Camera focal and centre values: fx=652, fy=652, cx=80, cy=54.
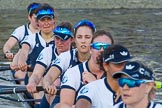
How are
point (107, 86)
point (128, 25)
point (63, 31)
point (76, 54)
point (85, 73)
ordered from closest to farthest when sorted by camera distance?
point (107, 86) → point (85, 73) → point (76, 54) → point (63, 31) → point (128, 25)

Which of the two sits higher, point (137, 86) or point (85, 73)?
point (137, 86)

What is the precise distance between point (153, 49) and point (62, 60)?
1306 cm

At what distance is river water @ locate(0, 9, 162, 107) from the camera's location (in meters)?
20.5

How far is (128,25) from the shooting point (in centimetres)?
3062

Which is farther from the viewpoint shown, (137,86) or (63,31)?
(63,31)

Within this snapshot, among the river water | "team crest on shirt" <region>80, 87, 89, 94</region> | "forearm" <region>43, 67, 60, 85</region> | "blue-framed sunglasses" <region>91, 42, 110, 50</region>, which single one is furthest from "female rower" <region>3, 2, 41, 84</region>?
"team crest on shirt" <region>80, 87, 89, 94</region>

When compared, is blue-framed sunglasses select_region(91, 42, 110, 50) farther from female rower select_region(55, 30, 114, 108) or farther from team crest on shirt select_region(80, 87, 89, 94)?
team crest on shirt select_region(80, 87, 89, 94)

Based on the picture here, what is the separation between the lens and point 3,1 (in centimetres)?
4572

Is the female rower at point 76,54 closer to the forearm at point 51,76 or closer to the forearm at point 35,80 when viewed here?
the forearm at point 51,76

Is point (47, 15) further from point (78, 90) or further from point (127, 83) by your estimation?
point (127, 83)

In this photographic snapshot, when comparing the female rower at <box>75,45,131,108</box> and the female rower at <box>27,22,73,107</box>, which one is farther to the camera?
the female rower at <box>27,22,73,107</box>

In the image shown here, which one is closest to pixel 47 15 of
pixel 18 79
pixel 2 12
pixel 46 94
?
pixel 46 94

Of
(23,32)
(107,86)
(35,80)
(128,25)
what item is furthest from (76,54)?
(128,25)

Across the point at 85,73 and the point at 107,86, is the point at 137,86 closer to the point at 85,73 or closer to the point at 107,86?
the point at 107,86
